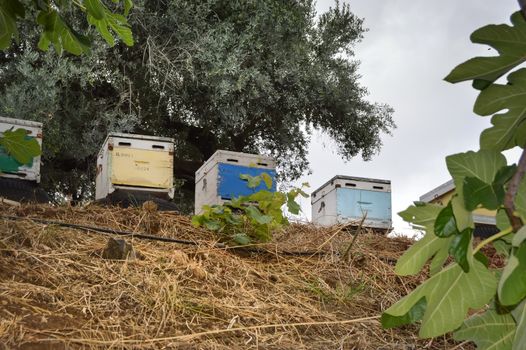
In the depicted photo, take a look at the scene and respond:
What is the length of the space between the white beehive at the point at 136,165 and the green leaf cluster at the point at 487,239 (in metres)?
6.38

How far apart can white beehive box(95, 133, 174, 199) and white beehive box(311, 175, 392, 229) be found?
1929 millimetres

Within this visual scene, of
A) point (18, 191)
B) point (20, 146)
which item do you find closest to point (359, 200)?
point (18, 191)

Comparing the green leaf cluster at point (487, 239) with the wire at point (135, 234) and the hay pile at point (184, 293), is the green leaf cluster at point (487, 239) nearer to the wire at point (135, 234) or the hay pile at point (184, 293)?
the hay pile at point (184, 293)

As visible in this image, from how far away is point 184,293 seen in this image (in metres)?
3.00

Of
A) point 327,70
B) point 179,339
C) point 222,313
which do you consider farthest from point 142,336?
point 327,70

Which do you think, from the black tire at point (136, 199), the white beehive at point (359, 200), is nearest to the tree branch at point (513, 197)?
the black tire at point (136, 199)

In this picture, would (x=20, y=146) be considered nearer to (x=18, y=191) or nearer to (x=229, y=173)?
(x=18, y=191)

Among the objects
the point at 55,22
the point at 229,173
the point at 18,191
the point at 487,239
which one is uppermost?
the point at 229,173

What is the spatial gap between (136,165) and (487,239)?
655 centimetres

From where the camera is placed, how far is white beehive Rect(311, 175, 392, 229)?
7504 mm

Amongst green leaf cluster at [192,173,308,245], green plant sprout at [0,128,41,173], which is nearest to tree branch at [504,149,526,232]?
green plant sprout at [0,128,41,173]

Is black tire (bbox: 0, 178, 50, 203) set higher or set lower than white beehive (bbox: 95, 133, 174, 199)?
lower

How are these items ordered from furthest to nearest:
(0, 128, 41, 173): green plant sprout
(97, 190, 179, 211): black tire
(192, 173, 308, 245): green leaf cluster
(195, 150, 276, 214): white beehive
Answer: (195, 150, 276, 214): white beehive → (97, 190, 179, 211): black tire → (192, 173, 308, 245): green leaf cluster → (0, 128, 41, 173): green plant sprout

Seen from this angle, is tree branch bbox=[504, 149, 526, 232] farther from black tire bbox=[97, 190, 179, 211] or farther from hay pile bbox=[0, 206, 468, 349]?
black tire bbox=[97, 190, 179, 211]
